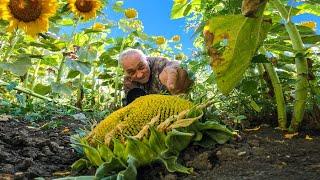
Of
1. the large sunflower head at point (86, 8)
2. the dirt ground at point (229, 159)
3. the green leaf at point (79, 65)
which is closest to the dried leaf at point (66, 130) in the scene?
the dirt ground at point (229, 159)

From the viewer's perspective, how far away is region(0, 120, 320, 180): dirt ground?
3.74 feet

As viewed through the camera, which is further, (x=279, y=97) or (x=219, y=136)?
(x=279, y=97)

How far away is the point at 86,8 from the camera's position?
343 cm

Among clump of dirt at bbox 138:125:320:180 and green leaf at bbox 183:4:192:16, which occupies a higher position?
green leaf at bbox 183:4:192:16

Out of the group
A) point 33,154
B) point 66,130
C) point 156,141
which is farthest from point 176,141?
point 66,130

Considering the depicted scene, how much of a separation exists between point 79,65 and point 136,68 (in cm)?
40

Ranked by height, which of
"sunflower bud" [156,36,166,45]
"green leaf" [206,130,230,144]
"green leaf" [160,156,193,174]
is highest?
"sunflower bud" [156,36,166,45]

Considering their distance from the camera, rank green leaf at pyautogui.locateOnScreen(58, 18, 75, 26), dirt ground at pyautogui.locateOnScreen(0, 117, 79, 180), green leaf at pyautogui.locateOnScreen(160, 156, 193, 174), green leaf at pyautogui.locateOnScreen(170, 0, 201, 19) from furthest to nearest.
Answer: green leaf at pyautogui.locateOnScreen(58, 18, 75, 26) → green leaf at pyautogui.locateOnScreen(170, 0, 201, 19) → dirt ground at pyautogui.locateOnScreen(0, 117, 79, 180) → green leaf at pyautogui.locateOnScreen(160, 156, 193, 174)

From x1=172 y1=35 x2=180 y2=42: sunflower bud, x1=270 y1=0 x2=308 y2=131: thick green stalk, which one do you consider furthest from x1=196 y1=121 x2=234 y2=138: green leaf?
x1=172 y1=35 x2=180 y2=42: sunflower bud

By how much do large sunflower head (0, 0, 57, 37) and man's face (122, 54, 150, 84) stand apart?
30.8 inches

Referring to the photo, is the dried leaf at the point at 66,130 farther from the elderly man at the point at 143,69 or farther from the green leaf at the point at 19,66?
the elderly man at the point at 143,69

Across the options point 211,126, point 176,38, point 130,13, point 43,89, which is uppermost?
point 130,13

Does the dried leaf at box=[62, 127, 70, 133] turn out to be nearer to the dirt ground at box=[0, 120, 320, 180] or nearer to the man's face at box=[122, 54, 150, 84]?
the dirt ground at box=[0, 120, 320, 180]

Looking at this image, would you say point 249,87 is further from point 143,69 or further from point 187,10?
point 143,69
